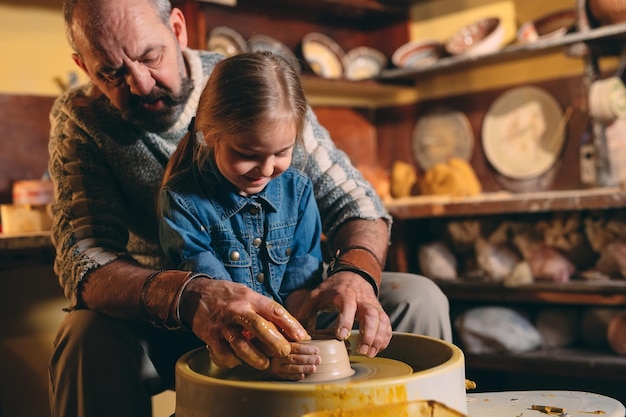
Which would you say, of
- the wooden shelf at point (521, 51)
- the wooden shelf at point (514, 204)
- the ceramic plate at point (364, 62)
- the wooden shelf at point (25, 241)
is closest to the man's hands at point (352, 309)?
the wooden shelf at point (25, 241)

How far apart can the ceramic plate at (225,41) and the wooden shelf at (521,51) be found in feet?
2.27

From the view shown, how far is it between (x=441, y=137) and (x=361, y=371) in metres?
2.41

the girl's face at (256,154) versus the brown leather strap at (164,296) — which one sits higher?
the girl's face at (256,154)

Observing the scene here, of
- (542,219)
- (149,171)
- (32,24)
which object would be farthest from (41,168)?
(542,219)

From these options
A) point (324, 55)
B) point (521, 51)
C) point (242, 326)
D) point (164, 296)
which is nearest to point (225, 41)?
point (324, 55)

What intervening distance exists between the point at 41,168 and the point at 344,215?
1453mm

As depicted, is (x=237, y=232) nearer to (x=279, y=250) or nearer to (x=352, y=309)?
(x=279, y=250)

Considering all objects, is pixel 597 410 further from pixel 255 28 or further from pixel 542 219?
pixel 255 28

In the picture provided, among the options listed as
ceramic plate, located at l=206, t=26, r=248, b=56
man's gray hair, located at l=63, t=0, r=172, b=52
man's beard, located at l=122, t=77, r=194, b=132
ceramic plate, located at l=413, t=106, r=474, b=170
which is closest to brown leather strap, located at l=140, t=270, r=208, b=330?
man's beard, located at l=122, t=77, r=194, b=132

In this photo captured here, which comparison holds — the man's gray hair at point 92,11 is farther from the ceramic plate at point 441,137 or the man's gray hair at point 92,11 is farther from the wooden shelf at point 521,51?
the ceramic plate at point 441,137

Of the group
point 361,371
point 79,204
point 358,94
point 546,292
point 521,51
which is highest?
point 521,51

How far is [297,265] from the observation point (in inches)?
56.5

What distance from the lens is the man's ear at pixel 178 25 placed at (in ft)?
5.18

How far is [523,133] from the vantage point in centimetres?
313
